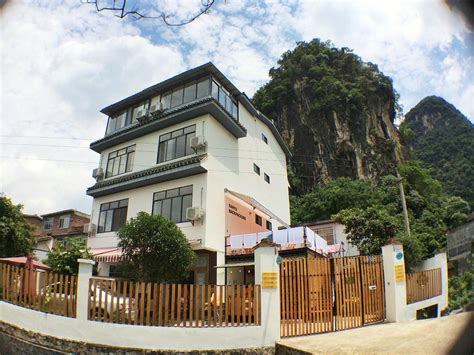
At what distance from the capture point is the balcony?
17.0m

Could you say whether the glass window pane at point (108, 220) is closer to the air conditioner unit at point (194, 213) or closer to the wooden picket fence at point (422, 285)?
the air conditioner unit at point (194, 213)

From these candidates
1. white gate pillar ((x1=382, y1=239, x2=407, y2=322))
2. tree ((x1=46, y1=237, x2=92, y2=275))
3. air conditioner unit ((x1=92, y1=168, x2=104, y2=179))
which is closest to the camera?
white gate pillar ((x1=382, y1=239, x2=407, y2=322))

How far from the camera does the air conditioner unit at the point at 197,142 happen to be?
17370mm

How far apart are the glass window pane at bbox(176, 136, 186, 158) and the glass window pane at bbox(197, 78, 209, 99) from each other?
2294 millimetres

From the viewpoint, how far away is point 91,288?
8.66 m

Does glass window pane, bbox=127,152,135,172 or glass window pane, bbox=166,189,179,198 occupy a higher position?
glass window pane, bbox=127,152,135,172

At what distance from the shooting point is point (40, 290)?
356 inches

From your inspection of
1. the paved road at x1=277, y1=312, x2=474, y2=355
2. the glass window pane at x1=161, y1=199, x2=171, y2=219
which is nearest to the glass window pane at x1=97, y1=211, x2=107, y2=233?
the glass window pane at x1=161, y1=199, x2=171, y2=219

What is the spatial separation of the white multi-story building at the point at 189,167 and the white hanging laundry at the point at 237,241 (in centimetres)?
46

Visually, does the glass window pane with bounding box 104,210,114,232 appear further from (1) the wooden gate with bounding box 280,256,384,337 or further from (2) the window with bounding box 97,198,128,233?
(1) the wooden gate with bounding box 280,256,384,337

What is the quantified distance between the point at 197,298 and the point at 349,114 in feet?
122

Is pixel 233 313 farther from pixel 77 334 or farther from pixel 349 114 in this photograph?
pixel 349 114

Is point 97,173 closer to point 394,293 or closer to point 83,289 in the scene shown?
point 83,289

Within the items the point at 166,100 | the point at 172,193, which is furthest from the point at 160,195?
the point at 166,100
